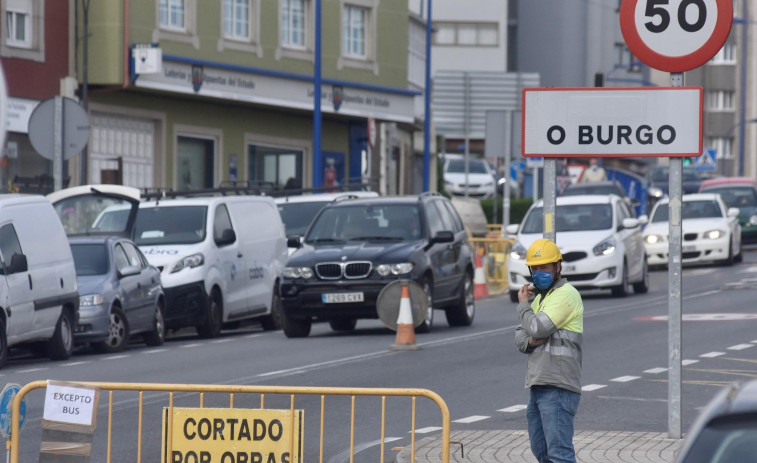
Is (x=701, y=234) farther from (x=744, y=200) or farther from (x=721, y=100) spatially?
(x=721, y=100)

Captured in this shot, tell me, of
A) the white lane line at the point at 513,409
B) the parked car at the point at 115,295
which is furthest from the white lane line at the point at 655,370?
the parked car at the point at 115,295

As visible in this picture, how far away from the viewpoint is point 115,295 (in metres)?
19.8

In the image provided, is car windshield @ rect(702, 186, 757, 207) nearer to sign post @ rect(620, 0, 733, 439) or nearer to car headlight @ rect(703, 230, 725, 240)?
car headlight @ rect(703, 230, 725, 240)

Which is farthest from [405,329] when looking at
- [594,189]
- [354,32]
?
[354,32]

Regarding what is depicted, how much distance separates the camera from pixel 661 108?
10.4m

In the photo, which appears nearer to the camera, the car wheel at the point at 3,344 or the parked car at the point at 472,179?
the car wheel at the point at 3,344

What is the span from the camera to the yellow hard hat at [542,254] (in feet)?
27.1

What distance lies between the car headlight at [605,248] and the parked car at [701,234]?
795 cm

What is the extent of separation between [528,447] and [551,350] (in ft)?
8.90

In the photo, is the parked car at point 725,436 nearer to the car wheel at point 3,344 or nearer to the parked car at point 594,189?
the car wheel at point 3,344

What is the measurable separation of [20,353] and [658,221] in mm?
19175

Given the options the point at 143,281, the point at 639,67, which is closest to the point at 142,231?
the point at 143,281

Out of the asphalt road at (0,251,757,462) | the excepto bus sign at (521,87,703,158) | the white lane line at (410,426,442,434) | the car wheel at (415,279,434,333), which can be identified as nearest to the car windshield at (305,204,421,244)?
the car wheel at (415,279,434,333)

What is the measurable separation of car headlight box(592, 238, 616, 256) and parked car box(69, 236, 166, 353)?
26.8 feet
